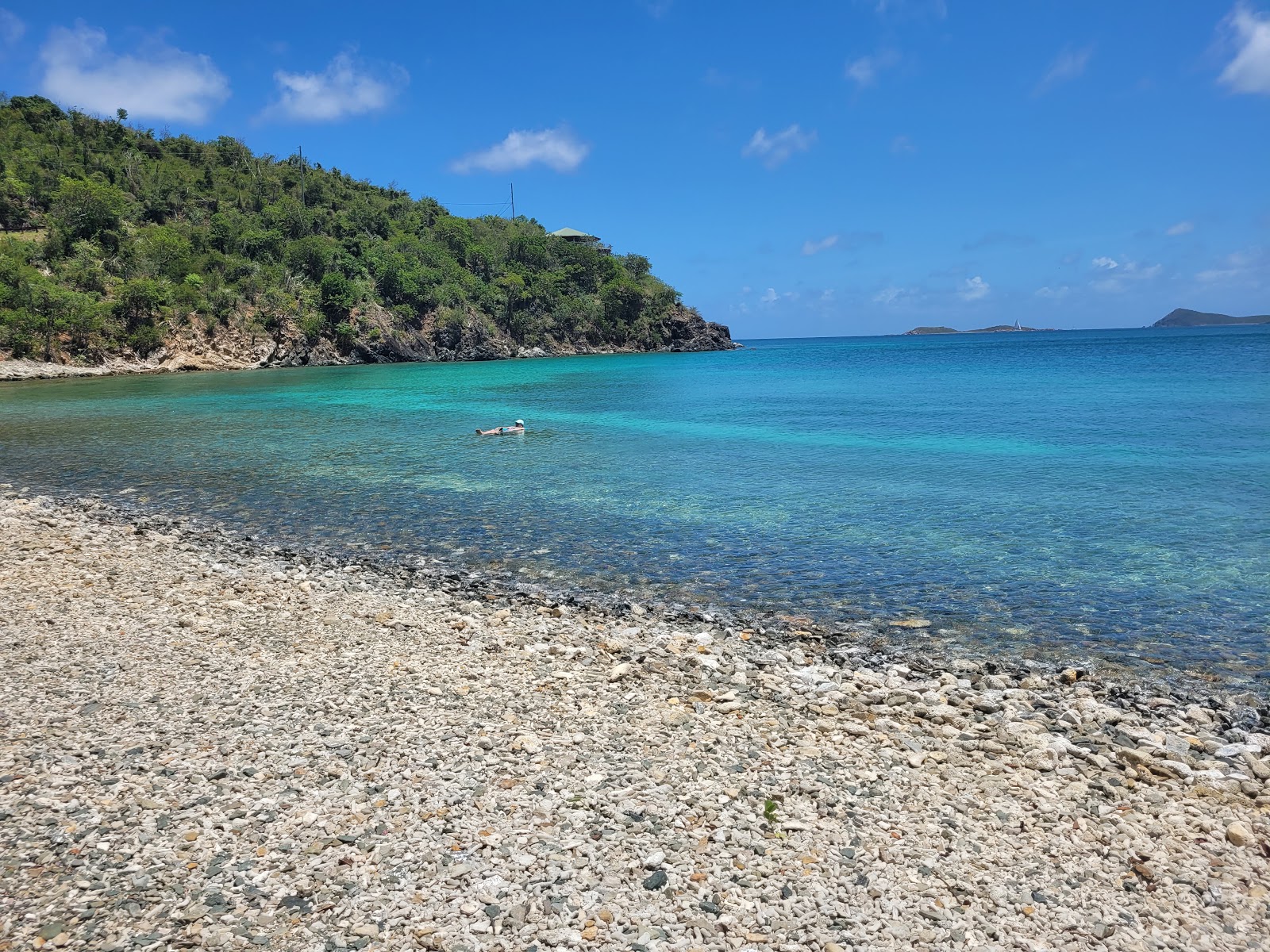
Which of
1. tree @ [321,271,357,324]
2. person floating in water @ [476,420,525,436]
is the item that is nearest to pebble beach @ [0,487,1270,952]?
person floating in water @ [476,420,525,436]

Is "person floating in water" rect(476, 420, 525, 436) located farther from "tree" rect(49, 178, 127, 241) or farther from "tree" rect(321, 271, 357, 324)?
"tree" rect(49, 178, 127, 241)

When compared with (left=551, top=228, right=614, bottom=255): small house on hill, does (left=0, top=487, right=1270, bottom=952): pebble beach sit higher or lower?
lower

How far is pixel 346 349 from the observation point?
95375 mm

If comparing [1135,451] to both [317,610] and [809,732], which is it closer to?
[809,732]

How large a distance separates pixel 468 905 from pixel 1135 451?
24.7 m

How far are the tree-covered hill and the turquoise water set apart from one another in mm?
37947

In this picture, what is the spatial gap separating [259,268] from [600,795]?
99103 millimetres

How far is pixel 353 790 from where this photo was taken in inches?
215

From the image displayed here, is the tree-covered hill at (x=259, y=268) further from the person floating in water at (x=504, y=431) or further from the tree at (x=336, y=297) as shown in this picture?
the person floating in water at (x=504, y=431)

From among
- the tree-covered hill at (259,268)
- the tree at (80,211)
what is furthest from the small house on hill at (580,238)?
the tree at (80,211)

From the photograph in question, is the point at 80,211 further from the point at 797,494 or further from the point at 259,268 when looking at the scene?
the point at 797,494

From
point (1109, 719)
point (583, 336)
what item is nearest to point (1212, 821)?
point (1109, 719)

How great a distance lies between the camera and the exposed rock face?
7088 centimetres

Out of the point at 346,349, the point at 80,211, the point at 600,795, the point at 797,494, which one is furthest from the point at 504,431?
the point at 80,211
